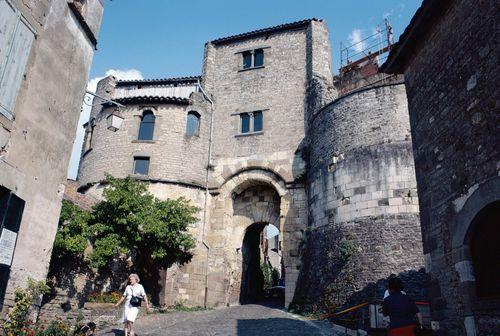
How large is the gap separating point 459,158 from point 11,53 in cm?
731

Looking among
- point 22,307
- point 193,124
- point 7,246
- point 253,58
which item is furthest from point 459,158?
point 253,58

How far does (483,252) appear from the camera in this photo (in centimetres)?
598

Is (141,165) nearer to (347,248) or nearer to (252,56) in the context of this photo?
(252,56)

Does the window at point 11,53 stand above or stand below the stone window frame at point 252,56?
below

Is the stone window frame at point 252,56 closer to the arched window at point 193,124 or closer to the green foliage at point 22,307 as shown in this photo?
the arched window at point 193,124

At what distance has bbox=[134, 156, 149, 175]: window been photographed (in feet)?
60.2

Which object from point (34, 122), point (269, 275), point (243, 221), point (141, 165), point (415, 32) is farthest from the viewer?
point (269, 275)

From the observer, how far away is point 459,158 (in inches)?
254

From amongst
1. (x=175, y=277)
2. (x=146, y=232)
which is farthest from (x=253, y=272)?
(x=146, y=232)

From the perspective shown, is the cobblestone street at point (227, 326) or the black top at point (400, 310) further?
the cobblestone street at point (227, 326)

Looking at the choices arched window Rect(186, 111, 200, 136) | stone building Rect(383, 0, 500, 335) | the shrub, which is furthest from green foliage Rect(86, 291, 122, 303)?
stone building Rect(383, 0, 500, 335)

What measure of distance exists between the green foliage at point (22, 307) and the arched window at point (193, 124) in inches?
484

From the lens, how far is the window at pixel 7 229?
269 inches

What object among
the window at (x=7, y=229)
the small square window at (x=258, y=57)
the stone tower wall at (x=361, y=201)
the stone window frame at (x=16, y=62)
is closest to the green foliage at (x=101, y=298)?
the window at (x=7, y=229)
